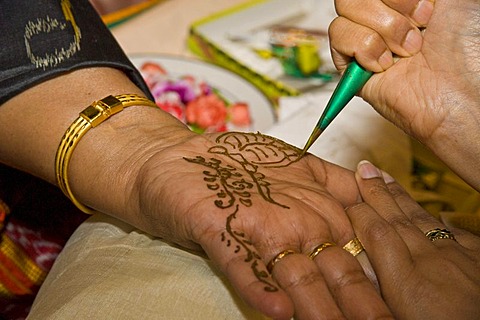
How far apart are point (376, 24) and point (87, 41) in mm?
401

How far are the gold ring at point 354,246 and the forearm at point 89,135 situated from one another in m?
0.25

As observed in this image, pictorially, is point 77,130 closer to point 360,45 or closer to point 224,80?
point 360,45

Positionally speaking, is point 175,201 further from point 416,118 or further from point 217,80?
point 217,80

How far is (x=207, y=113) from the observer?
1257 millimetres

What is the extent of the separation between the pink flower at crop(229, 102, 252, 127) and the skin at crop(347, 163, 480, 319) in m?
0.52

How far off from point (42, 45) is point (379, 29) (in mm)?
455

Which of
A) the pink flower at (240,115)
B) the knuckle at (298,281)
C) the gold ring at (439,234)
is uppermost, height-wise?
the knuckle at (298,281)

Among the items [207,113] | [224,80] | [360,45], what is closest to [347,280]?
[360,45]

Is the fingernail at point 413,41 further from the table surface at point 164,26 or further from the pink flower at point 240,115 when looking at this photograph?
the table surface at point 164,26

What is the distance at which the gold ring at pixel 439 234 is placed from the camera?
2.24 ft

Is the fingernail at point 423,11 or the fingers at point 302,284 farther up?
the fingernail at point 423,11

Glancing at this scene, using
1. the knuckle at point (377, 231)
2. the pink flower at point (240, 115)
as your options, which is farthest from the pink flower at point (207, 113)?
the knuckle at point (377, 231)

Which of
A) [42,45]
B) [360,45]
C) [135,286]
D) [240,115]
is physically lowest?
[240,115]

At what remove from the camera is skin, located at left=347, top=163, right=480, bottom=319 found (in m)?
0.60
